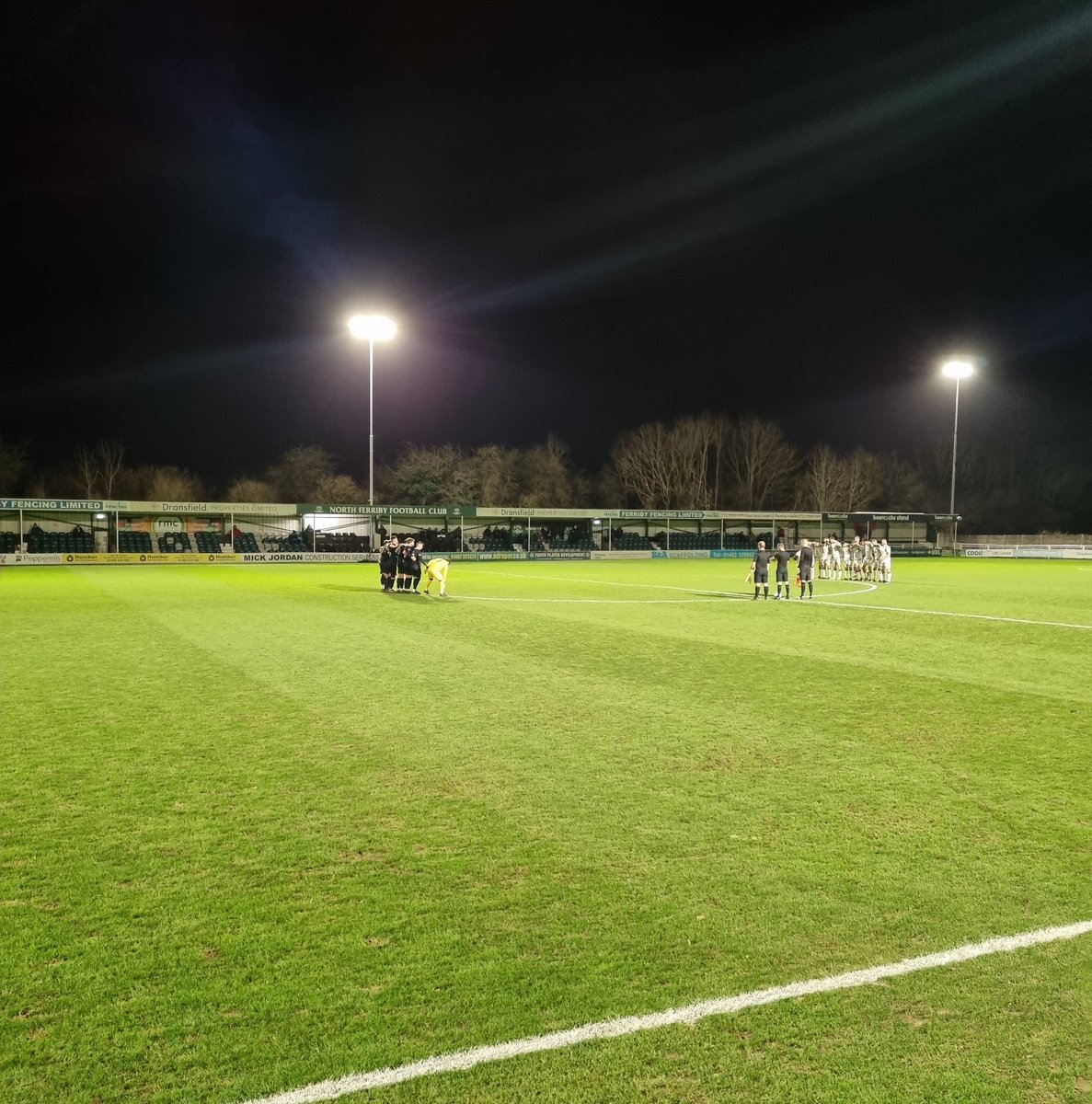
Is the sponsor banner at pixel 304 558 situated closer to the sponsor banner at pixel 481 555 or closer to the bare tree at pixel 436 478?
the sponsor banner at pixel 481 555

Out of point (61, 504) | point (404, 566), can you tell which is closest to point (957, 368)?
point (404, 566)

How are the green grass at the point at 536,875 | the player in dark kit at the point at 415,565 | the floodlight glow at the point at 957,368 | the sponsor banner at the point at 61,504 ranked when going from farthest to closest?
1. the floodlight glow at the point at 957,368
2. the sponsor banner at the point at 61,504
3. the player in dark kit at the point at 415,565
4. the green grass at the point at 536,875

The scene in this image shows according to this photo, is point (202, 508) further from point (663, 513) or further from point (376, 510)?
point (663, 513)

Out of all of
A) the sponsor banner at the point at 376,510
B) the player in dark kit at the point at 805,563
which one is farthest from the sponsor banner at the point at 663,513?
the player in dark kit at the point at 805,563

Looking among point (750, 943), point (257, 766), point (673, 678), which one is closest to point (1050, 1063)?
point (750, 943)

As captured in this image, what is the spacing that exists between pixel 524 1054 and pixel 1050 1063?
1917 millimetres

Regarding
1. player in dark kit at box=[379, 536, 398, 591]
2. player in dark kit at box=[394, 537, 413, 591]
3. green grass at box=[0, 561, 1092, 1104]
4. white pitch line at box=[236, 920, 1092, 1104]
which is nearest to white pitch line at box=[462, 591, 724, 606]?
player in dark kit at box=[394, 537, 413, 591]

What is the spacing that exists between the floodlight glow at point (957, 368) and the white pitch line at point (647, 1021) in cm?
6538

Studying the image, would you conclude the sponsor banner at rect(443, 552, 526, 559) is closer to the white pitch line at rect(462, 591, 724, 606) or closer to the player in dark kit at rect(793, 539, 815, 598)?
the white pitch line at rect(462, 591, 724, 606)

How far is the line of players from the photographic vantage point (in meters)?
31.8

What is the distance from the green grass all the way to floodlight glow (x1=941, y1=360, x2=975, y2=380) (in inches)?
2244

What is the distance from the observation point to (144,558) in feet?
150

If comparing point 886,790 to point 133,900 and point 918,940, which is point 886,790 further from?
point 133,900

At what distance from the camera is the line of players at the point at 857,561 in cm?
3175
